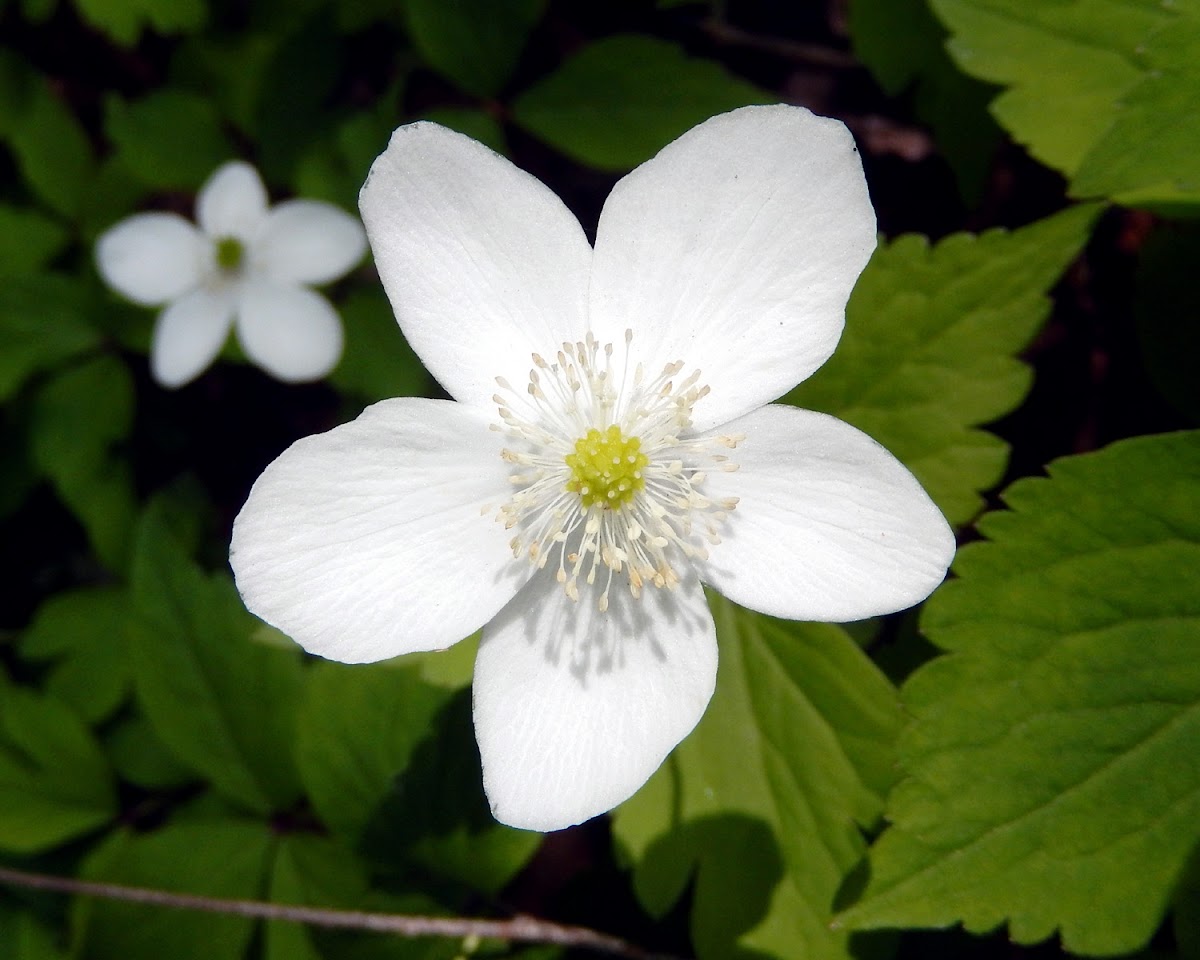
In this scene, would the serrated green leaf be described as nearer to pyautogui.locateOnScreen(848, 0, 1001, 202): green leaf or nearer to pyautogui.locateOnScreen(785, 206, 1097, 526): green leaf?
pyautogui.locateOnScreen(848, 0, 1001, 202): green leaf

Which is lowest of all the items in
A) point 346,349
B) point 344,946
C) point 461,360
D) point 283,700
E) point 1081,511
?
point 344,946

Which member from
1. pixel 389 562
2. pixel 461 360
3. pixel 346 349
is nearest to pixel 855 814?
pixel 389 562

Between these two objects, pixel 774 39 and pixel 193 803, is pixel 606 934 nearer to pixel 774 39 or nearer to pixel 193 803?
pixel 193 803

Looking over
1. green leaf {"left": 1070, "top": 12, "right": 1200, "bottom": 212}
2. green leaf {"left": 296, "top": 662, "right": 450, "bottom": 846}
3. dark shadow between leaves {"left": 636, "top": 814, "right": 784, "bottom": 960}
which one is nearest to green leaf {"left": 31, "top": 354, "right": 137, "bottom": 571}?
green leaf {"left": 296, "top": 662, "right": 450, "bottom": 846}

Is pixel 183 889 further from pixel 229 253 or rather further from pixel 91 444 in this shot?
pixel 229 253

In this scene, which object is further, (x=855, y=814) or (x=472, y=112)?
(x=472, y=112)

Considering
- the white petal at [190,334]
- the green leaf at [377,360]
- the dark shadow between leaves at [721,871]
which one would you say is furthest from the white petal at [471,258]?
the white petal at [190,334]
